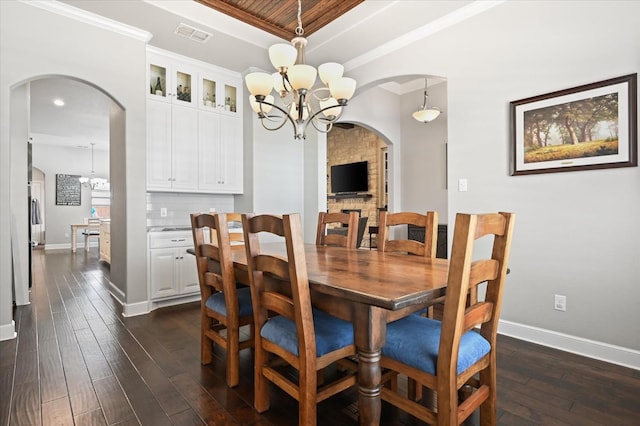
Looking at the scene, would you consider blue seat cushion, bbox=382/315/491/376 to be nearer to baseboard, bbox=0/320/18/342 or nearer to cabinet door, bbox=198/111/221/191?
baseboard, bbox=0/320/18/342

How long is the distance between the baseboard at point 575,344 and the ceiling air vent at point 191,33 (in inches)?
158

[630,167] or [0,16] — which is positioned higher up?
[0,16]

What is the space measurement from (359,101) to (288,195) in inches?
74.2

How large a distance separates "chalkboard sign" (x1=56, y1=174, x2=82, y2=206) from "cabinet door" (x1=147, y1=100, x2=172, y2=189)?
302 inches

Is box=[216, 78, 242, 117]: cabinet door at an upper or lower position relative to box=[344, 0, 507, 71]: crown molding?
lower

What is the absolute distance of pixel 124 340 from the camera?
2.70 metres

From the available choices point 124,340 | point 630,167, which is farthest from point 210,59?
point 630,167

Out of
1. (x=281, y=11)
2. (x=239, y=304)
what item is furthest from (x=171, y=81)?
(x=239, y=304)

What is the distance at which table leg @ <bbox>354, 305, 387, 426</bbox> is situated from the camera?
1321 millimetres

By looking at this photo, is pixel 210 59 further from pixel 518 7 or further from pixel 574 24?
pixel 574 24

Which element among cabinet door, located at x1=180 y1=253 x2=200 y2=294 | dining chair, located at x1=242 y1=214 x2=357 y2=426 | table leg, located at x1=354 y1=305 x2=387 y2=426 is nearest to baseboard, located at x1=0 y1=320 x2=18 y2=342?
cabinet door, located at x1=180 y1=253 x2=200 y2=294

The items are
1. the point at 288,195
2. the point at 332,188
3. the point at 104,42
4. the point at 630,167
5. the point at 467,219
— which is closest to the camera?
the point at 467,219

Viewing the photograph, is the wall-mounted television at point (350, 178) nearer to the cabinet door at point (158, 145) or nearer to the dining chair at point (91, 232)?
the cabinet door at point (158, 145)

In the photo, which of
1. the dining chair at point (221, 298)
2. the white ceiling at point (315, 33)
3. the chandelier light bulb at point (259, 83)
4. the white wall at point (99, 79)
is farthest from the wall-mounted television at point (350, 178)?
the dining chair at point (221, 298)
